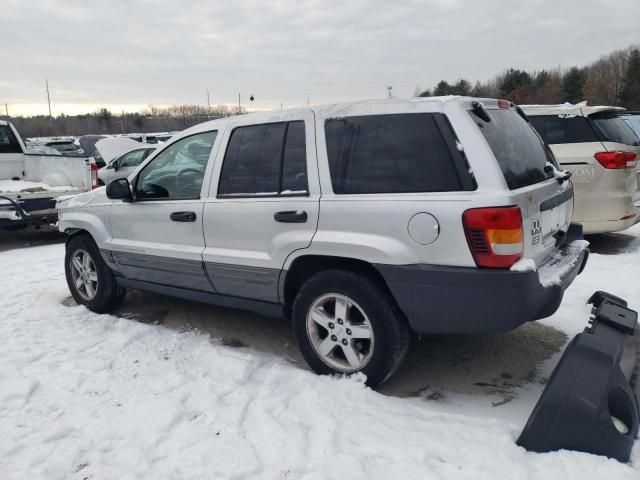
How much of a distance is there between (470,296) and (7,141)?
919 centimetres

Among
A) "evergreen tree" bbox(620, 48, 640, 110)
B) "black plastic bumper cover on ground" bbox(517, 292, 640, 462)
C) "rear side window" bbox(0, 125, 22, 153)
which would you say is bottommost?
"black plastic bumper cover on ground" bbox(517, 292, 640, 462)

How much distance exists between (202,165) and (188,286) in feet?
3.22

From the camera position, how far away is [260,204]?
3.49 meters

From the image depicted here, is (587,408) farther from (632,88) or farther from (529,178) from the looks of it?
(632,88)

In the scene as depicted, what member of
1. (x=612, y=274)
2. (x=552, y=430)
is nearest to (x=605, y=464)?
(x=552, y=430)

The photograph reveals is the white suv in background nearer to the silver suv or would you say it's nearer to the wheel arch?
the silver suv

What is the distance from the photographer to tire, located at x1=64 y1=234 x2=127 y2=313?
4.77m

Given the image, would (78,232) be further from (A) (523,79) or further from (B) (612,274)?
(A) (523,79)

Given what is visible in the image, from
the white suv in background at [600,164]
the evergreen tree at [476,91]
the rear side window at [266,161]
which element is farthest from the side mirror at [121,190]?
the evergreen tree at [476,91]

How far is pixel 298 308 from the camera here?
3.37 metres

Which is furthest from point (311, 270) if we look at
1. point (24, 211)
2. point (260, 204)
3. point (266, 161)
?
point (24, 211)

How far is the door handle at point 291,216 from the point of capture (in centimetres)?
326

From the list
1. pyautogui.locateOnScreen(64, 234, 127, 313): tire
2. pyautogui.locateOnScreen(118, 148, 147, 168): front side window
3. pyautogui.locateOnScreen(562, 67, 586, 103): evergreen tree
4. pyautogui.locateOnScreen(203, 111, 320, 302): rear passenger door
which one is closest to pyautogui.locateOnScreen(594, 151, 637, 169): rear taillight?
pyautogui.locateOnScreen(203, 111, 320, 302): rear passenger door

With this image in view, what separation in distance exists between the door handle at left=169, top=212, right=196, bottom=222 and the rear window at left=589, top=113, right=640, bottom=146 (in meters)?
5.10
